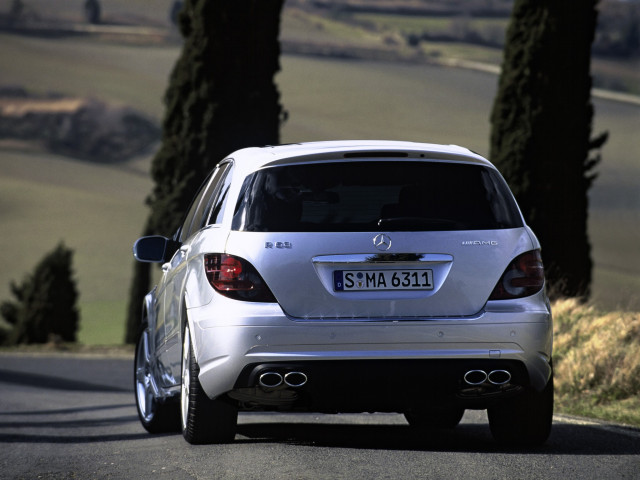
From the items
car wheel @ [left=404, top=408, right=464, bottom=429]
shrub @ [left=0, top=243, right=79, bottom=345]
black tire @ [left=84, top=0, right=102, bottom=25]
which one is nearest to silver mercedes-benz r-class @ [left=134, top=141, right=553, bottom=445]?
car wheel @ [left=404, top=408, right=464, bottom=429]

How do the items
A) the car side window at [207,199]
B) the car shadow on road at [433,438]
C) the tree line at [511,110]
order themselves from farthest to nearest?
the tree line at [511,110] → the car side window at [207,199] → the car shadow on road at [433,438]

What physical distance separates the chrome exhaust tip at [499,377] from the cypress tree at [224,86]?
20269mm

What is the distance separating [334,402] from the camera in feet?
24.5

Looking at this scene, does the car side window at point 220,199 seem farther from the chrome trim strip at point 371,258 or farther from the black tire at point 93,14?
the black tire at point 93,14

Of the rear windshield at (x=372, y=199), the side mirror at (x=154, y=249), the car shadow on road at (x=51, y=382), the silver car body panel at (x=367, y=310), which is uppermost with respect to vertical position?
the rear windshield at (x=372, y=199)

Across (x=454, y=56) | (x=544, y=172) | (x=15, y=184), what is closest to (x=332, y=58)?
(x=454, y=56)

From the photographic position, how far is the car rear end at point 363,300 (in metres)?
7.33

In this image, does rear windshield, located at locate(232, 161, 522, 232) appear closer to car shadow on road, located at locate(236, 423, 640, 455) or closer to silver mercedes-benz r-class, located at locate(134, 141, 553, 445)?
silver mercedes-benz r-class, located at locate(134, 141, 553, 445)

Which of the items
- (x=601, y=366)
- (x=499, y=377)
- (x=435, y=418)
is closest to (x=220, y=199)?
(x=499, y=377)

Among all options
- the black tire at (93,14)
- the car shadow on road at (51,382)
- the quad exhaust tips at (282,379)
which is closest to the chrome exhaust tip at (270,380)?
the quad exhaust tips at (282,379)

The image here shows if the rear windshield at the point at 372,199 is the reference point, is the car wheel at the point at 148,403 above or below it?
below

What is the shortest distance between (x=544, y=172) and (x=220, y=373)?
17855mm

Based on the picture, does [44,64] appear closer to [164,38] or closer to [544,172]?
[164,38]

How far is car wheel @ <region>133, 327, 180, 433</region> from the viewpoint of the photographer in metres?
9.56
